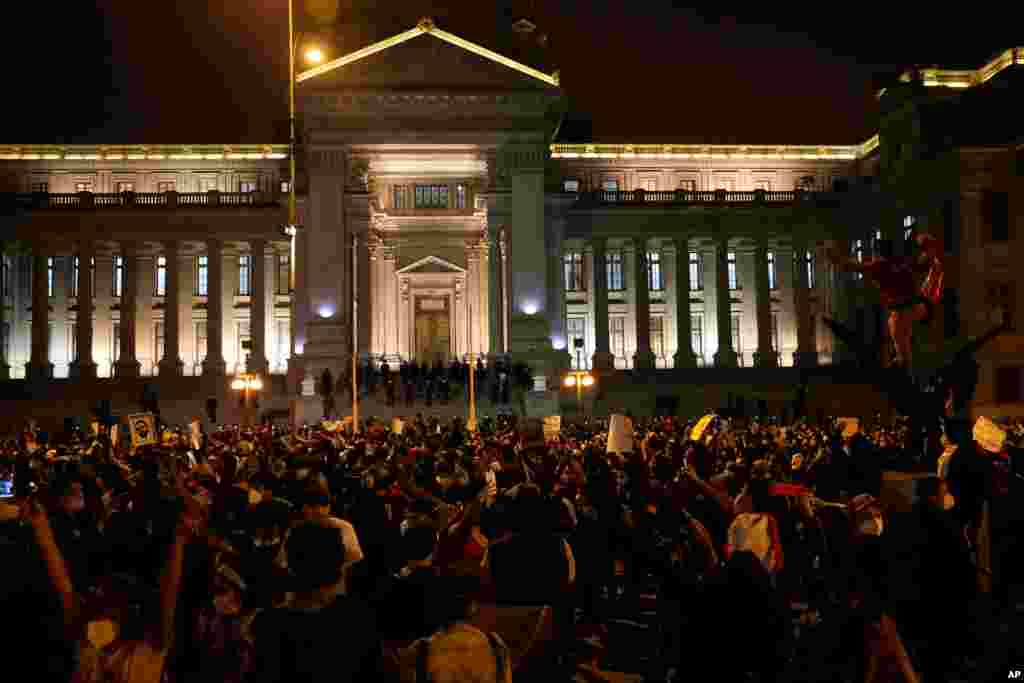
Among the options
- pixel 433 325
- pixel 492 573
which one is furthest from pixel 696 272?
pixel 492 573

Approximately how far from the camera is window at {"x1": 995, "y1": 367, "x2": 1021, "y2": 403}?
48.6 m

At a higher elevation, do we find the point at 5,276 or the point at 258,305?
the point at 5,276

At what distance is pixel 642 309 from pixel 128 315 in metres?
30.6

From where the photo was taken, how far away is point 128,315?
57531 mm

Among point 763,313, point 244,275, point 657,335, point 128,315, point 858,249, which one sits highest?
point 858,249

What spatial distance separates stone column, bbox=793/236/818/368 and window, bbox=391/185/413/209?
25.1 metres

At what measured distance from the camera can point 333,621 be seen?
4.55 metres

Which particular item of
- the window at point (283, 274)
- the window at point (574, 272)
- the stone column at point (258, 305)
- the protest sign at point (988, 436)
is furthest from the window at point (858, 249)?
the protest sign at point (988, 436)

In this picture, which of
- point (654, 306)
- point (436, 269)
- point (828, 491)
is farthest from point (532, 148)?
point (828, 491)

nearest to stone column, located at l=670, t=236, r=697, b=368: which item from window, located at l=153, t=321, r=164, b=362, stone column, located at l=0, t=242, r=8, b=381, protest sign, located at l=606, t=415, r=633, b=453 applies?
window, located at l=153, t=321, r=164, b=362

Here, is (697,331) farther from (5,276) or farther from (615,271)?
(5,276)

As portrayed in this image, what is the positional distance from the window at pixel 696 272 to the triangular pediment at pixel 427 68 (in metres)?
18.1

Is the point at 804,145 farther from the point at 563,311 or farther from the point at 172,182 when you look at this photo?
the point at 172,182

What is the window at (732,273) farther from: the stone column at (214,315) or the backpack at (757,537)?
the backpack at (757,537)
